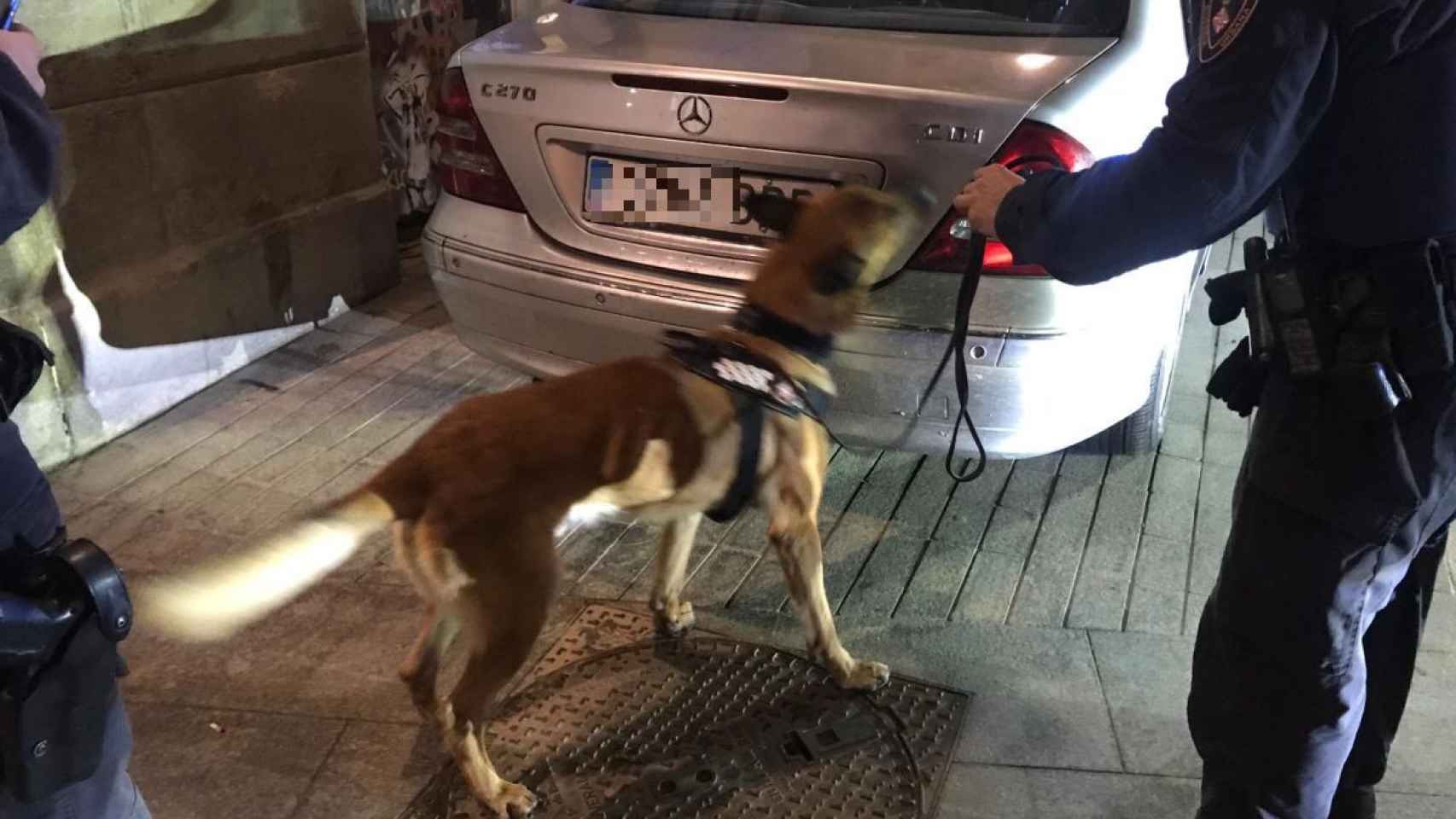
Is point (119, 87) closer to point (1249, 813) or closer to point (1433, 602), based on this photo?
point (1249, 813)

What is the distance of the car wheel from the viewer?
380 centimetres

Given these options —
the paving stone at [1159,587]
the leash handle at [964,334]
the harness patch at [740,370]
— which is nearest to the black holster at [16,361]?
the harness patch at [740,370]

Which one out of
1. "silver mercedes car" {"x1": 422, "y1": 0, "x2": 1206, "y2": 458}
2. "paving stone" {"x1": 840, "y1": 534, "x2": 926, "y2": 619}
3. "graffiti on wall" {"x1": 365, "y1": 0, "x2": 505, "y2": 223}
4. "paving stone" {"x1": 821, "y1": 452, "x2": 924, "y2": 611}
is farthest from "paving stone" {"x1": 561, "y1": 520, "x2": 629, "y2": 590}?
"graffiti on wall" {"x1": 365, "y1": 0, "x2": 505, "y2": 223}

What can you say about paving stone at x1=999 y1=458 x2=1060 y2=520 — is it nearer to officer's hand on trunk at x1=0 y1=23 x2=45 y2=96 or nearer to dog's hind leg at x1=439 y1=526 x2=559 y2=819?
dog's hind leg at x1=439 y1=526 x2=559 y2=819

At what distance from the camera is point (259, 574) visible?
1968 mm

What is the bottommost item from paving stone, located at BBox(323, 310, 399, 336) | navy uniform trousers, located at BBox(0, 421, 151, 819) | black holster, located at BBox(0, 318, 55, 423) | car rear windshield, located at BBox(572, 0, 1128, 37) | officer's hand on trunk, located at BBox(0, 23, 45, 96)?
paving stone, located at BBox(323, 310, 399, 336)

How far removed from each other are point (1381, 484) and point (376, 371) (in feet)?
12.6

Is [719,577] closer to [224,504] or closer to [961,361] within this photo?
[961,361]

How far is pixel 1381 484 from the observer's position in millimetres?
1761

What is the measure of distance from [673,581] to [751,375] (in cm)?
86

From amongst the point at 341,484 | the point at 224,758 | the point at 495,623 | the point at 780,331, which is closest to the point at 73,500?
the point at 341,484

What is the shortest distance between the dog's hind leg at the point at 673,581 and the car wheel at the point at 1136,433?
1.62 m

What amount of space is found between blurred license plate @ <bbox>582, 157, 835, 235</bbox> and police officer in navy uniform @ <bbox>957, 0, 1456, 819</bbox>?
A: 83cm

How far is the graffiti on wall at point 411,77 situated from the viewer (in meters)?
6.21
